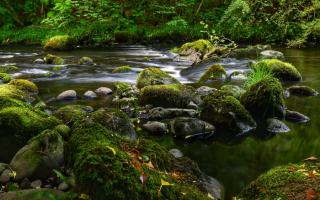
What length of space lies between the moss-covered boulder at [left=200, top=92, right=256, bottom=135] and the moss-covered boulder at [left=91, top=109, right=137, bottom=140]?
186 cm

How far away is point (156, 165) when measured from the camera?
4129mm

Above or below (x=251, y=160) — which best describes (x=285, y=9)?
above

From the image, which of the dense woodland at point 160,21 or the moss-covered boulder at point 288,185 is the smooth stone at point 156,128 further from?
the dense woodland at point 160,21

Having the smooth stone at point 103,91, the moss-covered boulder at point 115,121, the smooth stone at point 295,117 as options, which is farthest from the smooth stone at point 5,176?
the smooth stone at point 103,91

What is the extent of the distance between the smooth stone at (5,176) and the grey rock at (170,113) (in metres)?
3.83

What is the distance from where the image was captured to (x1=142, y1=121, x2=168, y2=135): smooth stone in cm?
695

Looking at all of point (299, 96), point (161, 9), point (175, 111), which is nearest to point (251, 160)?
point (175, 111)

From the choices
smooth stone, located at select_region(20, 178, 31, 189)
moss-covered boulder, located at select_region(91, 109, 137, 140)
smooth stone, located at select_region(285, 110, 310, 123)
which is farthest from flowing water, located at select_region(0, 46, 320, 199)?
smooth stone, located at select_region(20, 178, 31, 189)

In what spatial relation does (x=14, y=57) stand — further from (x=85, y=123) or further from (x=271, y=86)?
(x=85, y=123)

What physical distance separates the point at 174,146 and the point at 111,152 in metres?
2.90

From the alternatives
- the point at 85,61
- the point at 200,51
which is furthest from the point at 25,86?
the point at 200,51

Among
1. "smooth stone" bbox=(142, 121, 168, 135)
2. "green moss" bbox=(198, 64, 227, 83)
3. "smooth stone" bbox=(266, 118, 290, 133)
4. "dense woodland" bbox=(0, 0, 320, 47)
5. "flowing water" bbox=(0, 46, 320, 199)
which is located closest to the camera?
"flowing water" bbox=(0, 46, 320, 199)

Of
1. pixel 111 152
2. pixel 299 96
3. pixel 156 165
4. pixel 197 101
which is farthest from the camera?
pixel 299 96

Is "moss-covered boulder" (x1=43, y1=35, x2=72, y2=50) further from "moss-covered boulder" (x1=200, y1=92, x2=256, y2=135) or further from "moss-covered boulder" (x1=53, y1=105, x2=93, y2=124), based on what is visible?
"moss-covered boulder" (x1=200, y1=92, x2=256, y2=135)
